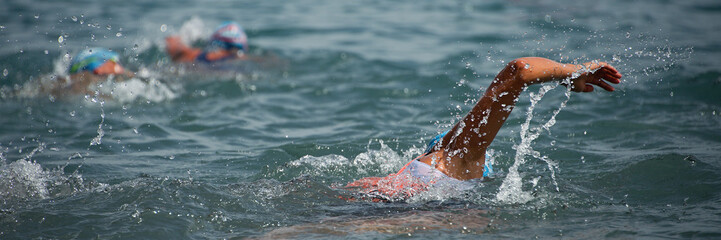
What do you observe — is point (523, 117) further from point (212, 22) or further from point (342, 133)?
point (212, 22)

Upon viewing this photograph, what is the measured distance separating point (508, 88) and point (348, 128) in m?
3.36

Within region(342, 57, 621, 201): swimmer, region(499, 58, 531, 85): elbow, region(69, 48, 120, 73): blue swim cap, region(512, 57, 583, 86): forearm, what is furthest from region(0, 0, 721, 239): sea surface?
region(499, 58, 531, 85): elbow

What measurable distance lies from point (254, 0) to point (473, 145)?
41.8 ft

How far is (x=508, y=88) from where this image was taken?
3.93 metres

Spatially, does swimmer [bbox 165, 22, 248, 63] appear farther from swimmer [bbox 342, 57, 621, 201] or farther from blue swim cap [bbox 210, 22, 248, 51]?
swimmer [bbox 342, 57, 621, 201]

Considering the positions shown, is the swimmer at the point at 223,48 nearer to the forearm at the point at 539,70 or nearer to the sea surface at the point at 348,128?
the sea surface at the point at 348,128

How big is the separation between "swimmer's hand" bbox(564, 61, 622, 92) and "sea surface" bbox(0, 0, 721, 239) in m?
0.40

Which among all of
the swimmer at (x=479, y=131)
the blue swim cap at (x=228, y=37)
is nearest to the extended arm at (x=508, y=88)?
the swimmer at (x=479, y=131)

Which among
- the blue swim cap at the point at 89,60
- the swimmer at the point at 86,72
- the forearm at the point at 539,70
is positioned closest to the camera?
the forearm at the point at 539,70

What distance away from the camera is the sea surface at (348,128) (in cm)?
423

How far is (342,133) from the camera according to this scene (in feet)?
22.6

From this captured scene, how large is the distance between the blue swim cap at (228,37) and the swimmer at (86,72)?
2025mm

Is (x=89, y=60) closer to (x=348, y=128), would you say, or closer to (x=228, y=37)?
(x=228, y=37)

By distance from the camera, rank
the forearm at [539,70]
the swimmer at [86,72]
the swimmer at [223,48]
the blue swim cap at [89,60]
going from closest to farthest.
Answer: the forearm at [539,70] → the swimmer at [86,72] → the blue swim cap at [89,60] → the swimmer at [223,48]
